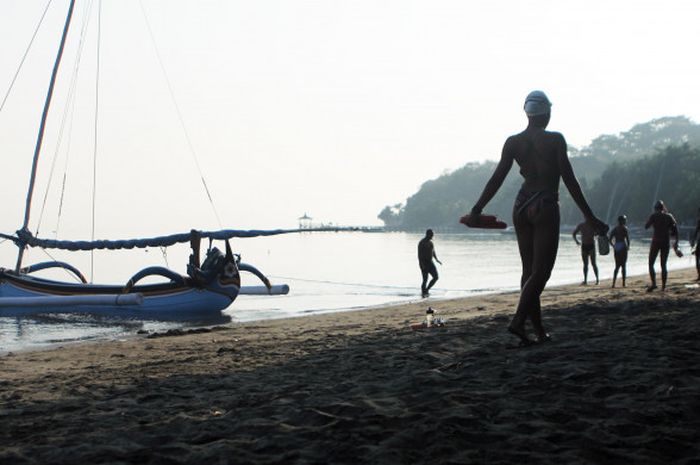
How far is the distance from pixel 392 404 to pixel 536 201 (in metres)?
2.74

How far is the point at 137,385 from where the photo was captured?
667 centimetres

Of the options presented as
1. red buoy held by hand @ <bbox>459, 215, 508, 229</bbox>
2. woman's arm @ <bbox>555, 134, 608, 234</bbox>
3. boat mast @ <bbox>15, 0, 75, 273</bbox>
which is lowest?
red buoy held by hand @ <bbox>459, 215, 508, 229</bbox>

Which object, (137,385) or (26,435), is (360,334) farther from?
(26,435)

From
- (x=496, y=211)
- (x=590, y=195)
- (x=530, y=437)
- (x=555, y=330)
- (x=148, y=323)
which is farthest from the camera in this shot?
(x=496, y=211)

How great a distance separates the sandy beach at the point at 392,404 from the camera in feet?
13.3

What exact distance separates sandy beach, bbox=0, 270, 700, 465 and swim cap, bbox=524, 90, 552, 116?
7.18 feet

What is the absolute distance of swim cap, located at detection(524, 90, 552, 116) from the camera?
710cm

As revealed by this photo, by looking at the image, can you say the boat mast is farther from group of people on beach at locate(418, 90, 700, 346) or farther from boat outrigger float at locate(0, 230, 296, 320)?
group of people on beach at locate(418, 90, 700, 346)

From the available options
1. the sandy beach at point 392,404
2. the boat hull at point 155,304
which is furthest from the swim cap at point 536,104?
the boat hull at point 155,304

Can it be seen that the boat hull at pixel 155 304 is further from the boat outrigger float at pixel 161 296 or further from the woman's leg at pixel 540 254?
the woman's leg at pixel 540 254

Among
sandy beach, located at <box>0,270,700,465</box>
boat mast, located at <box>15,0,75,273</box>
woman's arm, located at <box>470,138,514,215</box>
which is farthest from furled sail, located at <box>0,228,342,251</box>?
woman's arm, located at <box>470,138,514,215</box>

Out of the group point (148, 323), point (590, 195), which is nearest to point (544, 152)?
point (148, 323)

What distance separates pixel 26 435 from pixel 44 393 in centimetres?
190

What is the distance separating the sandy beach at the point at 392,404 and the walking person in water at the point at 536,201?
532 millimetres
